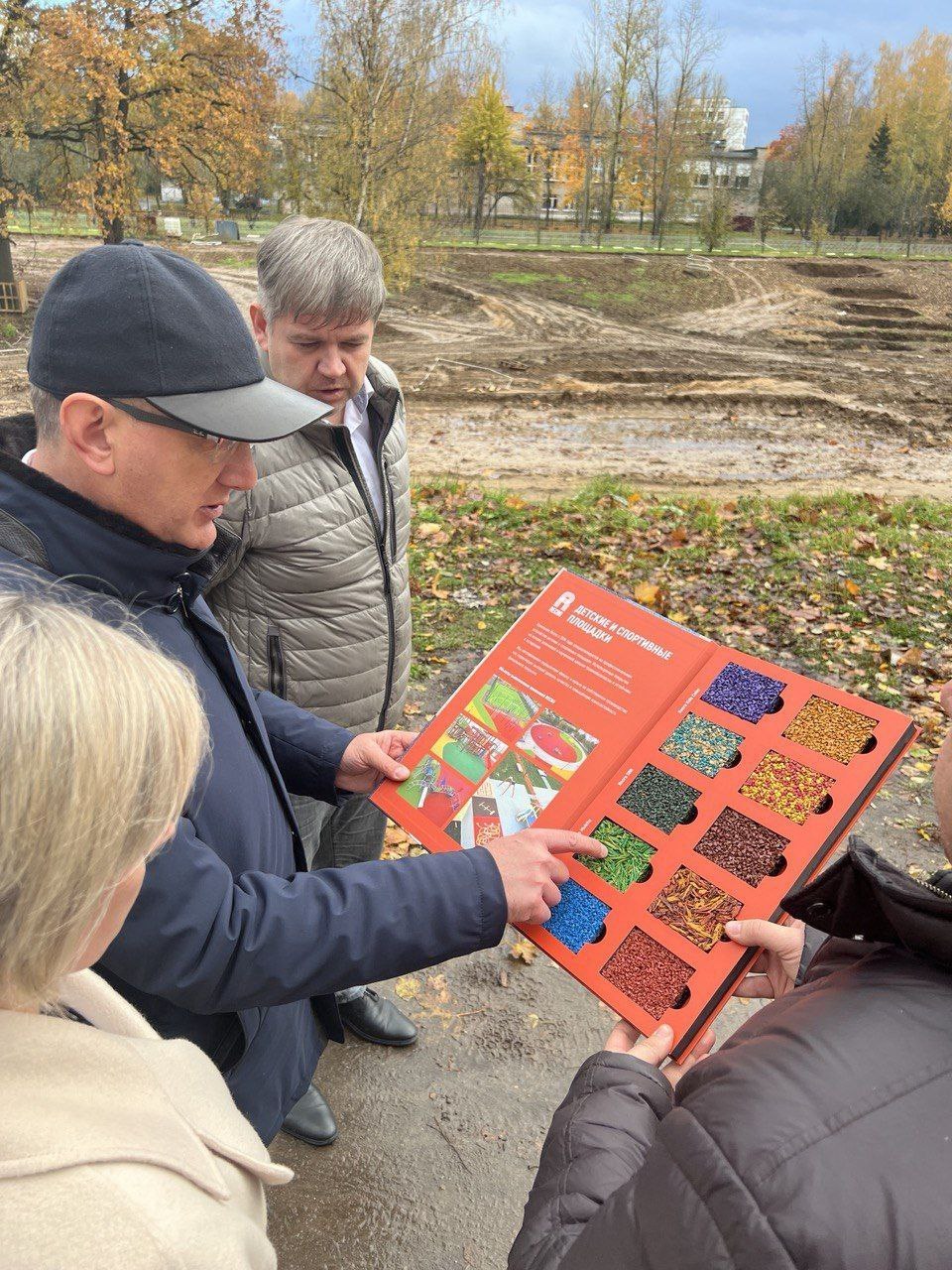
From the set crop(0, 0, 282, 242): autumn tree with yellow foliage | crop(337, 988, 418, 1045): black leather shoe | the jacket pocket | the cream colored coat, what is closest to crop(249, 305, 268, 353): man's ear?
the jacket pocket

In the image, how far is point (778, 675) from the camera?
192 centimetres

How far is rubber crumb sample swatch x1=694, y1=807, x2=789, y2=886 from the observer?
171 cm

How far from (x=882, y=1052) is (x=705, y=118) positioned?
178ft

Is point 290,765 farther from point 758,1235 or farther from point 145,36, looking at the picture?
point 145,36

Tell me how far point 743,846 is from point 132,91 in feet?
78.2

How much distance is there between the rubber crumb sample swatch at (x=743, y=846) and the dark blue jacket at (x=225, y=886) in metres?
0.43

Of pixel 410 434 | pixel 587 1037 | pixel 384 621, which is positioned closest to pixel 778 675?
pixel 384 621

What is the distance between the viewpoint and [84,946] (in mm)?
1023

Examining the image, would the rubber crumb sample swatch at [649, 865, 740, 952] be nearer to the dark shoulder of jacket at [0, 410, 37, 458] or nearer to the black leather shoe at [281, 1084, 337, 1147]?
the dark shoulder of jacket at [0, 410, 37, 458]

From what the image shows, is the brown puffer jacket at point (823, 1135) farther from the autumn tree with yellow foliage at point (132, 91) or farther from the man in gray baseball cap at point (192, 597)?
the autumn tree with yellow foliage at point (132, 91)

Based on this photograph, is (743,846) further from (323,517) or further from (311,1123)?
(311,1123)

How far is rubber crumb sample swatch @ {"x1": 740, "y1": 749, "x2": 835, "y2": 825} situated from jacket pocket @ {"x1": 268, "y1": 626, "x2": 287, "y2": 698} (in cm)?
146

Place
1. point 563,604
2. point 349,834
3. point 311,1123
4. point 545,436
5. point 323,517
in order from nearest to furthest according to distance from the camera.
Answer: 1. point 563,604
2. point 323,517
3. point 311,1123
4. point 349,834
5. point 545,436

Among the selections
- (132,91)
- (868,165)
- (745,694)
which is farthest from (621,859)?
(868,165)
